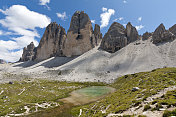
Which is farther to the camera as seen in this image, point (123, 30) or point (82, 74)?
point (123, 30)

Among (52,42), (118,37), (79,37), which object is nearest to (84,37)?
(79,37)

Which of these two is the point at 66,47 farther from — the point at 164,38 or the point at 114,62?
the point at 164,38

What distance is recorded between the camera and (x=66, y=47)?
12450 cm

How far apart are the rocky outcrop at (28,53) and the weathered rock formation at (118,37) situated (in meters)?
151

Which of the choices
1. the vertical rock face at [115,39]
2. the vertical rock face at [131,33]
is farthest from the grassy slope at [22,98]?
the vertical rock face at [131,33]

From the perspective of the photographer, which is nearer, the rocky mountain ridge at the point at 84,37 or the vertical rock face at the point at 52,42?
the rocky mountain ridge at the point at 84,37

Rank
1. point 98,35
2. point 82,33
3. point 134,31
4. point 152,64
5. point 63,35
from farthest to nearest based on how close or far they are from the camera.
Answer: point 63,35, point 98,35, point 82,33, point 134,31, point 152,64

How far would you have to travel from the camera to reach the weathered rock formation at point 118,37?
96.7 metres

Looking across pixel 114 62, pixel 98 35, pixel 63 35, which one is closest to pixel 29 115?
pixel 114 62

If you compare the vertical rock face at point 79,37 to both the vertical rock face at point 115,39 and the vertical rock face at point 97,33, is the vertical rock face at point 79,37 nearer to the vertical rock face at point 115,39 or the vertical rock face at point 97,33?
the vertical rock face at point 97,33

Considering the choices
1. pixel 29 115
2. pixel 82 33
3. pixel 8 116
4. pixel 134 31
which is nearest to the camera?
pixel 8 116

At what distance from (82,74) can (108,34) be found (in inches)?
2582

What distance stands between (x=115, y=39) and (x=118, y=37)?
3900mm

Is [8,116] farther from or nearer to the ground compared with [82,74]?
nearer to the ground
